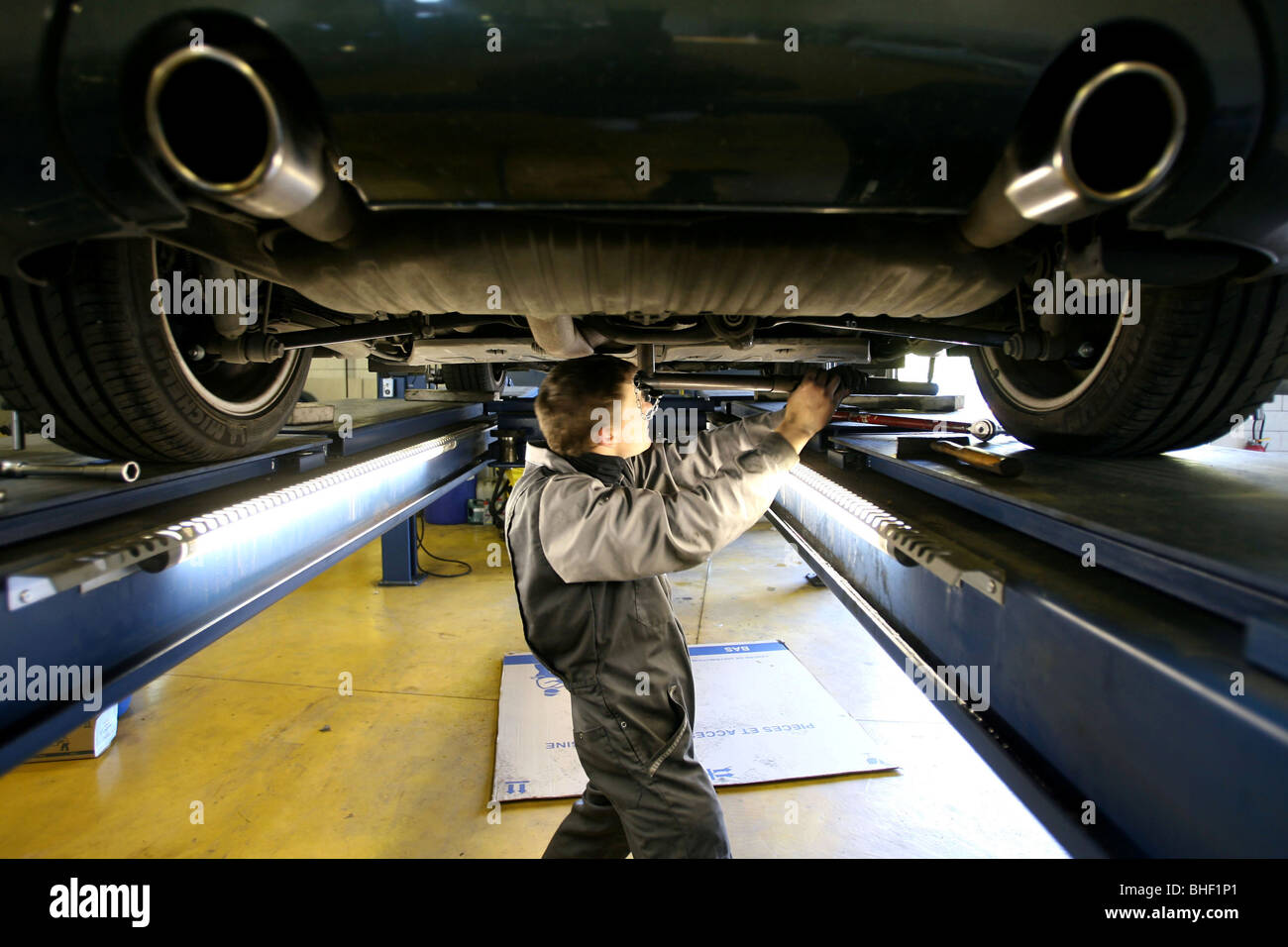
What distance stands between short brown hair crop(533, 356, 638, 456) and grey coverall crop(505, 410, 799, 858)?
39 millimetres

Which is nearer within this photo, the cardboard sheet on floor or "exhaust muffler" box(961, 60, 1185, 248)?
"exhaust muffler" box(961, 60, 1185, 248)

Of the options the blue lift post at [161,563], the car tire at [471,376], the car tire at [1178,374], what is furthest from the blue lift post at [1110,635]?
the car tire at [471,376]

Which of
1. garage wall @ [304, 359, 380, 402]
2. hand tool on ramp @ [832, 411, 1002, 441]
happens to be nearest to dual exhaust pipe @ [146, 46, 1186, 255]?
hand tool on ramp @ [832, 411, 1002, 441]

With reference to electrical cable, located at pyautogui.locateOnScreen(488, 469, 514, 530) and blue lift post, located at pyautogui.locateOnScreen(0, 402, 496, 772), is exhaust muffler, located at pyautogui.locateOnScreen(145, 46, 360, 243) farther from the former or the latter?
electrical cable, located at pyautogui.locateOnScreen(488, 469, 514, 530)

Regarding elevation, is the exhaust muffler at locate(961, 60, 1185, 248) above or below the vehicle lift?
above

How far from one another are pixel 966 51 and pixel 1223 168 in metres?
0.30

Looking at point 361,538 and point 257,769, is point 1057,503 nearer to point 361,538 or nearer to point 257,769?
point 361,538

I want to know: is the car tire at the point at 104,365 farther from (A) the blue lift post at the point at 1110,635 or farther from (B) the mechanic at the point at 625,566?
(A) the blue lift post at the point at 1110,635

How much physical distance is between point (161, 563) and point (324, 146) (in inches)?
26.1

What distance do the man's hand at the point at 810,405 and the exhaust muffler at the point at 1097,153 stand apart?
1.26 feet

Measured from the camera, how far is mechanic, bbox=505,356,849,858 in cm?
→ 103

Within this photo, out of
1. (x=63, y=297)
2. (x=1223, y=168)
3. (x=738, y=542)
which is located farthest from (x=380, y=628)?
(x=1223, y=168)

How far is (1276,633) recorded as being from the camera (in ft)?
1.78
